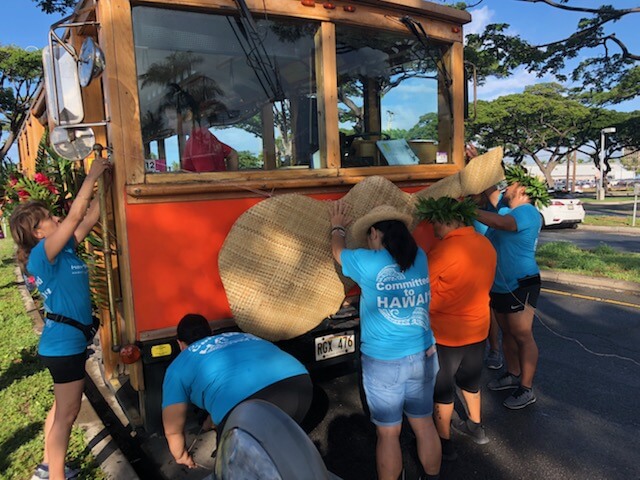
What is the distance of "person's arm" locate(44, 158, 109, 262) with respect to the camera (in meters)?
2.28

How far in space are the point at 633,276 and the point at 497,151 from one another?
5730mm

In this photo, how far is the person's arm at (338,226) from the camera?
8.33 feet

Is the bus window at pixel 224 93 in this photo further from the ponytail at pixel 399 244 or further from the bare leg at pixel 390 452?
the bare leg at pixel 390 452

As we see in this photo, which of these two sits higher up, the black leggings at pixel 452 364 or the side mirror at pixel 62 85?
the side mirror at pixel 62 85

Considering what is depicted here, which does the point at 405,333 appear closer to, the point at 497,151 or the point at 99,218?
the point at 497,151

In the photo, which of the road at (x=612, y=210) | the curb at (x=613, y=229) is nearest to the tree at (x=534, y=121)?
the road at (x=612, y=210)

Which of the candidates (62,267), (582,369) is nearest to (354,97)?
(62,267)

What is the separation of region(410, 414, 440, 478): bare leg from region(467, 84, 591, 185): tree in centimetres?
2844

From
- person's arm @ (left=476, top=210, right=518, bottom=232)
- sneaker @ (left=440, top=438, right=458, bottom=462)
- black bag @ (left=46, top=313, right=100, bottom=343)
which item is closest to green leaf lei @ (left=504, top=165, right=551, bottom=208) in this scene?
person's arm @ (left=476, top=210, right=518, bottom=232)

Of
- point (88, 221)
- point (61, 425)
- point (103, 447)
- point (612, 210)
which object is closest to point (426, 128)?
point (88, 221)

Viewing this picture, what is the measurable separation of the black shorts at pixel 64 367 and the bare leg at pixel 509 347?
2841mm

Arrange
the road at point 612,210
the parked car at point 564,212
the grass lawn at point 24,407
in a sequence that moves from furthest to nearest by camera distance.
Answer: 1. the road at point 612,210
2. the parked car at point 564,212
3. the grass lawn at point 24,407

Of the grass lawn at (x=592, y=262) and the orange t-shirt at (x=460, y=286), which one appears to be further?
the grass lawn at (x=592, y=262)

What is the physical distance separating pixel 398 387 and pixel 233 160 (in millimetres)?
1544
